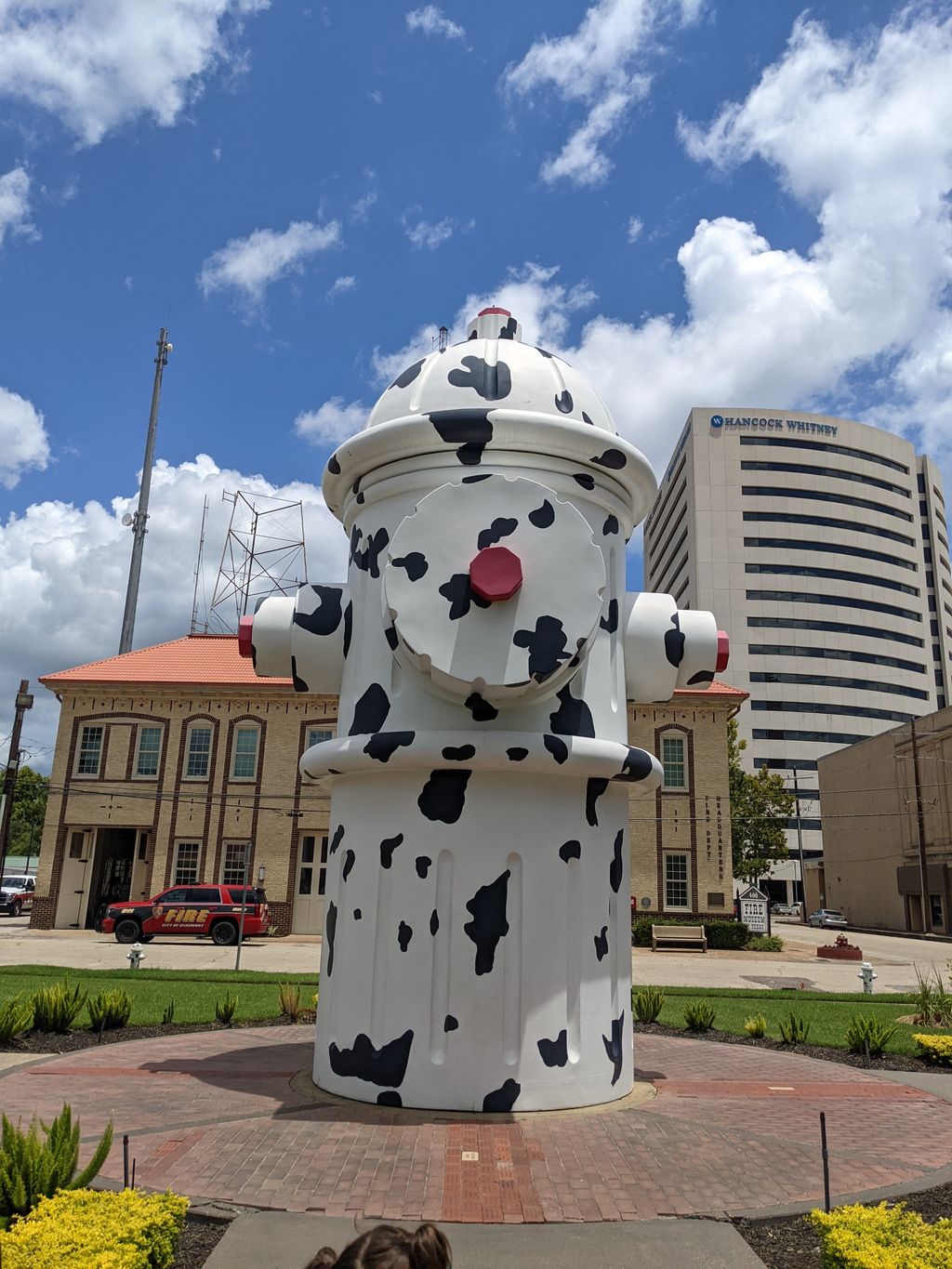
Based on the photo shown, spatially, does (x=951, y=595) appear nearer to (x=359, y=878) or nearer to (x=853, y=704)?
(x=853, y=704)

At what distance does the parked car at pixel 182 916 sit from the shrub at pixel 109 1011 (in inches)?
630

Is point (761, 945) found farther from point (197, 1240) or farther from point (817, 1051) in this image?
point (197, 1240)

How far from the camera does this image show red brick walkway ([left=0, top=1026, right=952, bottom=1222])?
5.08m

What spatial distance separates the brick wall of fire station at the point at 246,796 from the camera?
31.8 meters

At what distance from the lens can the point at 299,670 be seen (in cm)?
823

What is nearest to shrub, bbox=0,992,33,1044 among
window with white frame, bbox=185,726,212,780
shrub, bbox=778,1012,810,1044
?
shrub, bbox=778,1012,810,1044

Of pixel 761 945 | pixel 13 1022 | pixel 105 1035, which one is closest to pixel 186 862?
pixel 761 945

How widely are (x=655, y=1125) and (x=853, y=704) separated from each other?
80735 millimetres

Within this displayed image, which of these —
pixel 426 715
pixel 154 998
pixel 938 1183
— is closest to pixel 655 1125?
pixel 938 1183

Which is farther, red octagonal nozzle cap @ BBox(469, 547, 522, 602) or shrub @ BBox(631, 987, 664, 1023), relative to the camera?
shrub @ BBox(631, 987, 664, 1023)

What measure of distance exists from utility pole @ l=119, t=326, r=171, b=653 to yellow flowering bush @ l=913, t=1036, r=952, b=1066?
38.2m

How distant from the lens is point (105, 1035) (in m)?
10.4

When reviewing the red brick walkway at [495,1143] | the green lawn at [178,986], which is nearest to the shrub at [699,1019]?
the red brick walkway at [495,1143]

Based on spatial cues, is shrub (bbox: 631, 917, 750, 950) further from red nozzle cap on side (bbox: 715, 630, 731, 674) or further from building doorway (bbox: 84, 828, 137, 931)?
red nozzle cap on side (bbox: 715, 630, 731, 674)
